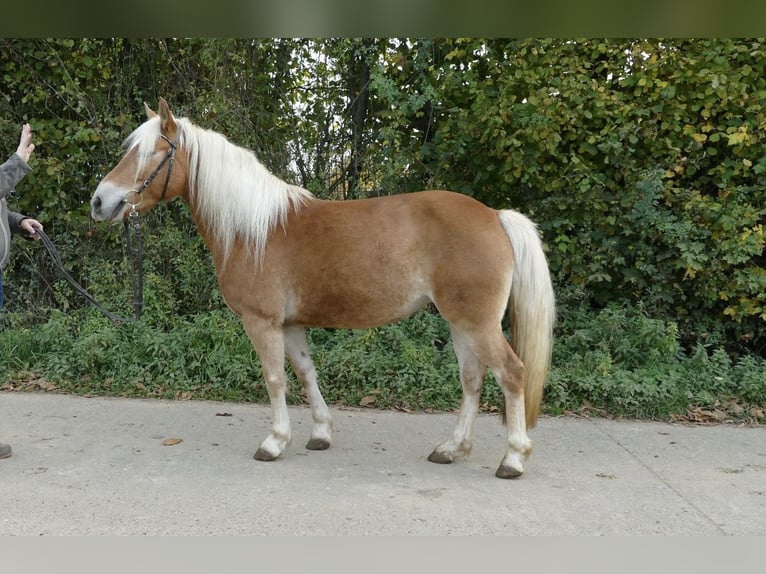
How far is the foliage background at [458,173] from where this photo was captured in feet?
18.2

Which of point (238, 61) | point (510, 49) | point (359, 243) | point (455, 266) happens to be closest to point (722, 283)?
point (510, 49)

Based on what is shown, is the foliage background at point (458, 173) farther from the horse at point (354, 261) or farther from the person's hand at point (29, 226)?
the person's hand at point (29, 226)

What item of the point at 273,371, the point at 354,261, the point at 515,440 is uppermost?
the point at 354,261

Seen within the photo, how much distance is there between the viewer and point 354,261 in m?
3.85

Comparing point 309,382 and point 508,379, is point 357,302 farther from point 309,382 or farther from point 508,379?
point 508,379

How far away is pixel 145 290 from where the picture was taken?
6.14 m

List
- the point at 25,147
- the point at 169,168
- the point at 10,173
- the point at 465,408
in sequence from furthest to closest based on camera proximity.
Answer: the point at 465,408
the point at 169,168
the point at 25,147
the point at 10,173

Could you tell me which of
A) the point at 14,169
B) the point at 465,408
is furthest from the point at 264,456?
the point at 14,169

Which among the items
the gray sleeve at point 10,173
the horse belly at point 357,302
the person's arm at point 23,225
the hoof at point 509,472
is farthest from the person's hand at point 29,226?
the hoof at point 509,472

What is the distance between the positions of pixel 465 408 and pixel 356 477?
2.63ft

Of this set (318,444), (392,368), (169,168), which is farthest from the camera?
(392,368)

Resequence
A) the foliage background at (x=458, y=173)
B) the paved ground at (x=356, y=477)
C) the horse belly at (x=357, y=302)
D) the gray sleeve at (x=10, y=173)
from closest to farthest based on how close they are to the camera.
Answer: the paved ground at (x=356, y=477) < the gray sleeve at (x=10, y=173) < the horse belly at (x=357, y=302) < the foliage background at (x=458, y=173)

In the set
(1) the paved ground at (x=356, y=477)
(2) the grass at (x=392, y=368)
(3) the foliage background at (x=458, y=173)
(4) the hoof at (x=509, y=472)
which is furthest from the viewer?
(3) the foliage background at (x=458, y=173)

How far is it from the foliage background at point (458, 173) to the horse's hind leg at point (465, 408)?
1177 millimetres
